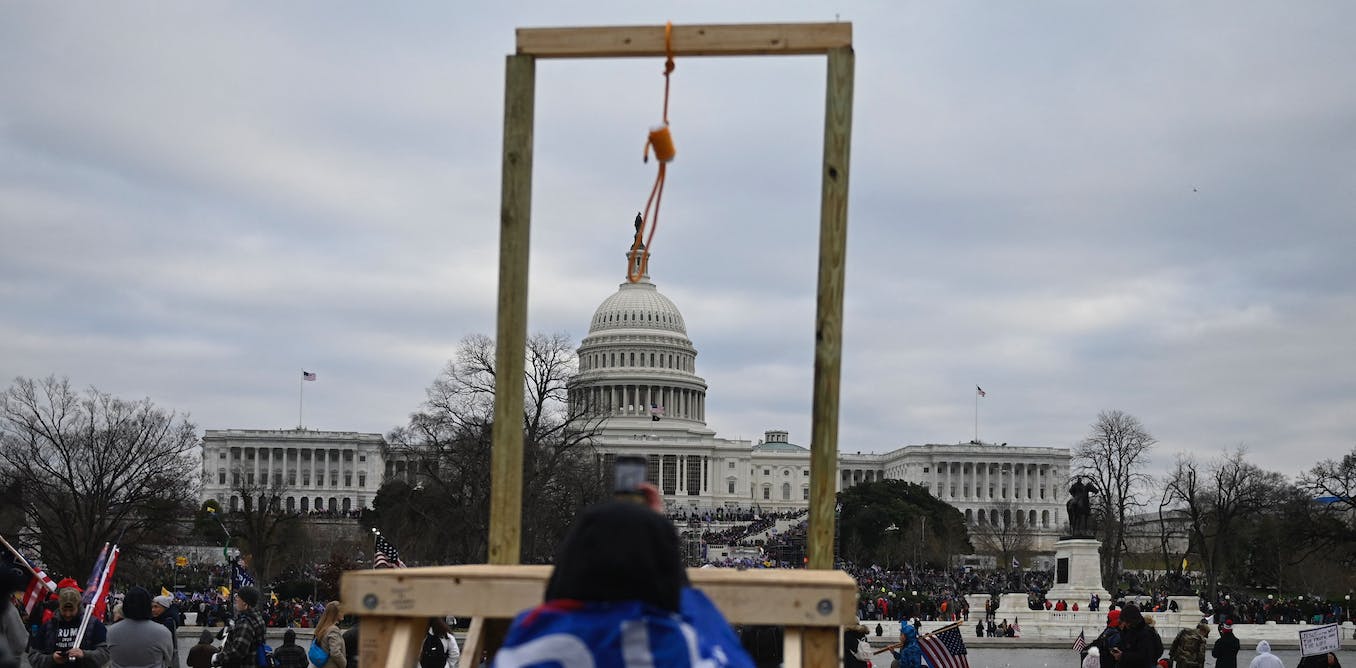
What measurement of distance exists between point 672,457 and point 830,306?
487 ft

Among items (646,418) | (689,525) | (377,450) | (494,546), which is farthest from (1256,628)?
(377,450)

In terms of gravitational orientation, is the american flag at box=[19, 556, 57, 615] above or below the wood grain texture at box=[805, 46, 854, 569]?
below

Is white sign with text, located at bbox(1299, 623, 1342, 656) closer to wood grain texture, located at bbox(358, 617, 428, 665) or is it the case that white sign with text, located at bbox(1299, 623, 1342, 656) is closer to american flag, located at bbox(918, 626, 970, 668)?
american flag, located at bbox(918, 626, 970, 668)

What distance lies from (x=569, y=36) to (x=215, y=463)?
156233mm

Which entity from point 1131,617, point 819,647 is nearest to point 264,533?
point 1131,617

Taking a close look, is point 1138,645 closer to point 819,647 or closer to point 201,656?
point 201,656

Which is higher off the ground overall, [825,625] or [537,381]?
[537,381]

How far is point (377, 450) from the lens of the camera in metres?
Answer: 156

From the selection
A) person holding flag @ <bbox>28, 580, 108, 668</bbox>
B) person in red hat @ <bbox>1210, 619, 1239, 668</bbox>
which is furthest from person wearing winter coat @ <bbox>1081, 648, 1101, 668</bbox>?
person holding flag @ <bbox>28, 580, 108, 668</bbox>

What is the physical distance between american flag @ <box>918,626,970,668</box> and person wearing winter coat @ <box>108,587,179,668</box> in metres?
8.55

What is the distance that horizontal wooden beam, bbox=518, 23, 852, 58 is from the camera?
5.71 metres

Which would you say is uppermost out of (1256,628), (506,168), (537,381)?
(537,381)

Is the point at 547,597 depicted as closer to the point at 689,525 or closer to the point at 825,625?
the point at 825,625

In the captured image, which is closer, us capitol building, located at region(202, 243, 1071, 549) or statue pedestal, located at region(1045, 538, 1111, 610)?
statue pedestal, located at region(1045, 538, 1111, 610)
